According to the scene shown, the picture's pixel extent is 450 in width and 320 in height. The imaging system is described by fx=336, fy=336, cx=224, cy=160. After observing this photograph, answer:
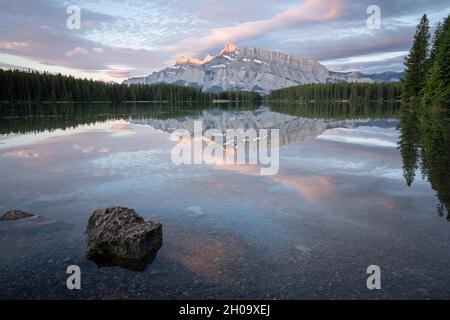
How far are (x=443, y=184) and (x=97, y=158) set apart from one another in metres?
20.9

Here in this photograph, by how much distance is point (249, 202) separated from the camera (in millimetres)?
13867

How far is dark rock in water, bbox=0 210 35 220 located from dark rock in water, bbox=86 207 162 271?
3793 millimetres

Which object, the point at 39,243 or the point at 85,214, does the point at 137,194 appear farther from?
the point at 39,243

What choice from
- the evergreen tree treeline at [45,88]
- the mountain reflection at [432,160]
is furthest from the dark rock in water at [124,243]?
the evergreen tree treeline at [45,88]

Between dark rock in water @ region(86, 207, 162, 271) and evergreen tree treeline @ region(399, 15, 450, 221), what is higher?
evergreen tree treeline @ region(399, 15, 450, 221)

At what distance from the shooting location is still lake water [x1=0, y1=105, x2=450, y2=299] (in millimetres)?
7828

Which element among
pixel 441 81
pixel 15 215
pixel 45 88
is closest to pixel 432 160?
pixel 15 215

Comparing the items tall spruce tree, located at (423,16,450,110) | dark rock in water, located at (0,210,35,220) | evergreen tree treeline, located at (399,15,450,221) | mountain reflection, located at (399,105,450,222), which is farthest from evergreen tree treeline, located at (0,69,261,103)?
mountain reflection, located at (399,105,450,222)

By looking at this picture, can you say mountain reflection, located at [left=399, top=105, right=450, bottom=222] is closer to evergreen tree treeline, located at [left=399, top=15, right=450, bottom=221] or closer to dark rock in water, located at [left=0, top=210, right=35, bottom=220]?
evergreen tree treeline, located at [left=399, top=15, right=450, bottom=221]

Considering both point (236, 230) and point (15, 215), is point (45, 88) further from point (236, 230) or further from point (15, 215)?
point (236, 230)

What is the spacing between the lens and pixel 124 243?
30.3ft

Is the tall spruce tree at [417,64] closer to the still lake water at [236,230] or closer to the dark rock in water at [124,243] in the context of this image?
the still lake water at [236,230]

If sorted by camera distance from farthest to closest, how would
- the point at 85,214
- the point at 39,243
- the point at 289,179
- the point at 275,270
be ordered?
the point at 289,179
the point at 85,214
the point at 39,243
the point at 275,270

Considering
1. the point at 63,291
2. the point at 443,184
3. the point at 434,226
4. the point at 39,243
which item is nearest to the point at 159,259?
the point at 63,291
